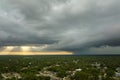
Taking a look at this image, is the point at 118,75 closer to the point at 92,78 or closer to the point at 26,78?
the point at 92,78

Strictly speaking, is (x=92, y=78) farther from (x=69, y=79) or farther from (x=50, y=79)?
(x=50, y=79)

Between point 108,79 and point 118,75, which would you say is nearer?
point 108,79

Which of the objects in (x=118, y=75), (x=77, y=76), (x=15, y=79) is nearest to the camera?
(x=15, y=79)

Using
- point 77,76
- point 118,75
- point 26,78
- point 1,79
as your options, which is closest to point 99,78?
point 77,76

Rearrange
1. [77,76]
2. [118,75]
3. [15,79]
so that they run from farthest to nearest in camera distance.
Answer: [118,75]
[77,76]
[15,79]

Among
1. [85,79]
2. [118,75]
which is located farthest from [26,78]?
[118,75]

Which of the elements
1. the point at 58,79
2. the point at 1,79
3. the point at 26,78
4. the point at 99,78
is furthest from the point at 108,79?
the point at 1,79

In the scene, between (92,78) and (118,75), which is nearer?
(92,78)
